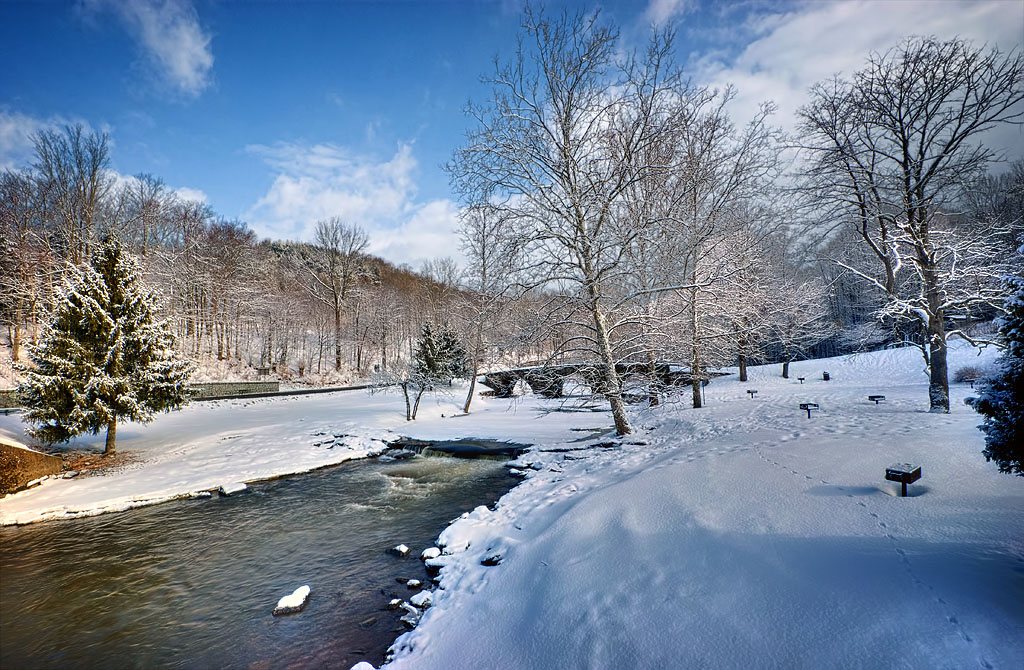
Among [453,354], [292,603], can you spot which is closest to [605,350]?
[292,603]

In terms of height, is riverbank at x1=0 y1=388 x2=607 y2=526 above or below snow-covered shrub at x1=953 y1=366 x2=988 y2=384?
below

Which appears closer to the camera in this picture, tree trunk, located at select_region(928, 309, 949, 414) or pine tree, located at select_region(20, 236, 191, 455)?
tree trunk, located at select_region(928, 309, 949, 414)

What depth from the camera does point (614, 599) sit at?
152 inches

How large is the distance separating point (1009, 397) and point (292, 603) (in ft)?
24.3

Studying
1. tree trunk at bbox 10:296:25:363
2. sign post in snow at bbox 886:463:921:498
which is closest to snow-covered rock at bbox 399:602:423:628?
sign post in snow at bbox 886:463:921:498

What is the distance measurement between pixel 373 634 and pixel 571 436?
31.7 ft

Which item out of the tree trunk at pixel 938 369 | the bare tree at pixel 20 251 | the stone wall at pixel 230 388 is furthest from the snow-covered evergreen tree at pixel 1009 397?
the bare tree at pixel 20 251

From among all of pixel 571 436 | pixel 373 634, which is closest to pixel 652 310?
pixel 571 436

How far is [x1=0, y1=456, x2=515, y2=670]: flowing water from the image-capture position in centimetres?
462

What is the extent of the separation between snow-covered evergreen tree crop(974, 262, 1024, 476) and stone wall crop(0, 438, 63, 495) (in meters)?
16.4

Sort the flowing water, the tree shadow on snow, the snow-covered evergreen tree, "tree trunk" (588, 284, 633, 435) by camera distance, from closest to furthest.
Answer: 1. the snow-covered evergreen tree
2. the flowing water
3. the tree shadow on snow
4. "tree trunk" (588, 284, 633, 435)

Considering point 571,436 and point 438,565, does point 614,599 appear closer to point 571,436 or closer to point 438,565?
point 438,565

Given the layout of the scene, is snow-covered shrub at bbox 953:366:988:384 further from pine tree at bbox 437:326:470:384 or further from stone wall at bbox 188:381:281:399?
stone wall at bbox 188:381:281:399

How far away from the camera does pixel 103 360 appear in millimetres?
12047
